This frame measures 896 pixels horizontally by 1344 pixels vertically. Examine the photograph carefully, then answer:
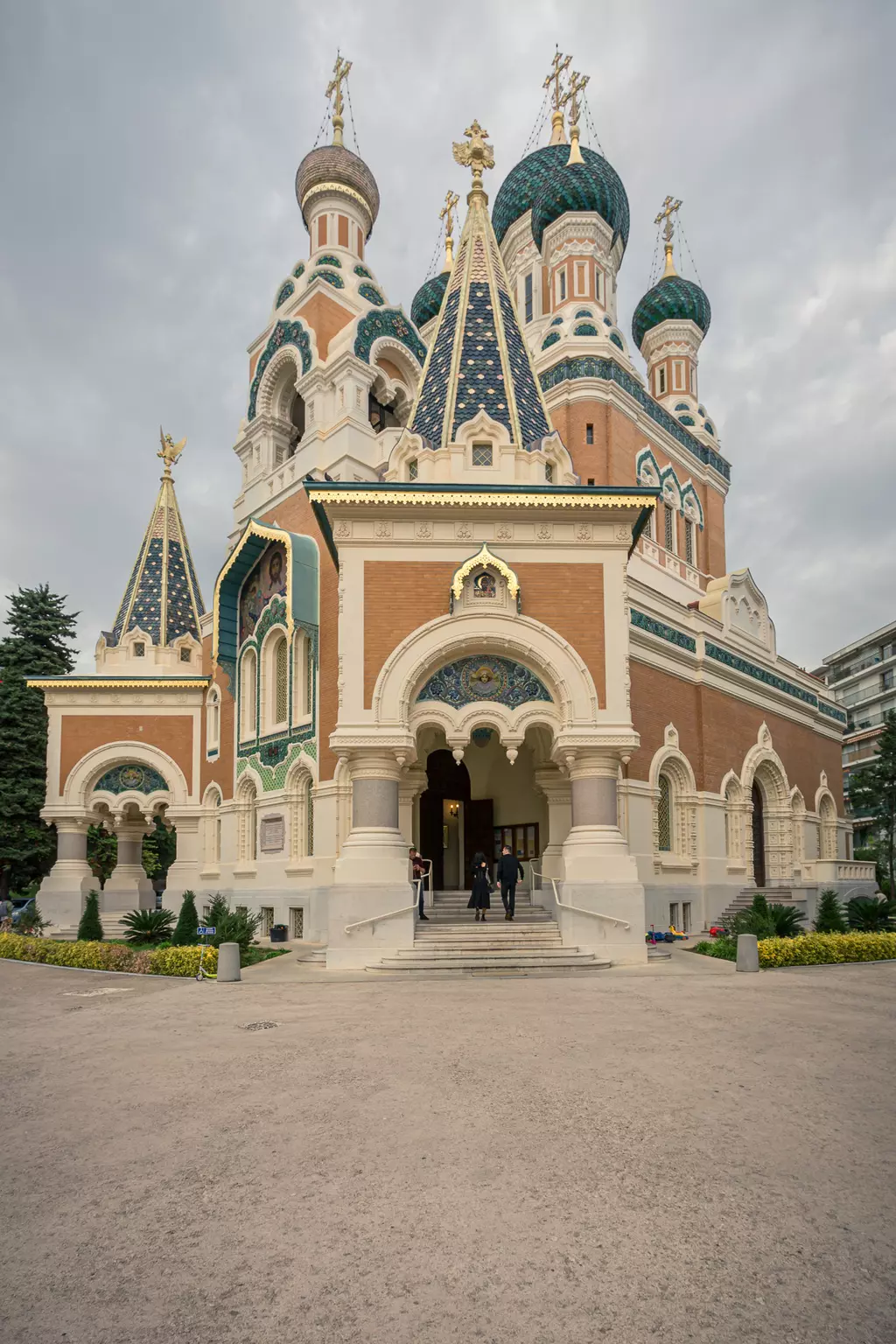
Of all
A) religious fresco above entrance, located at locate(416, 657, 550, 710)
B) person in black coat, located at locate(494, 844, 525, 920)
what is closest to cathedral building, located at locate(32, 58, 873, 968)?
religious fresco above entrance, located at locate(416, 657, 550, 710)

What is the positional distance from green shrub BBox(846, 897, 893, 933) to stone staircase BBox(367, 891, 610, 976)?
6.30 metres

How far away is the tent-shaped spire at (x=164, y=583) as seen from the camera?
24.1 m

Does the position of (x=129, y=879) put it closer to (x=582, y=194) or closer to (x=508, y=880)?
(x=508, y=880)

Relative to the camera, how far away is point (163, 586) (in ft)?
81.1

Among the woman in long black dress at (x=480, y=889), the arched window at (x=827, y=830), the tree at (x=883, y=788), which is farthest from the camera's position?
the tree at (x=883, y=788)

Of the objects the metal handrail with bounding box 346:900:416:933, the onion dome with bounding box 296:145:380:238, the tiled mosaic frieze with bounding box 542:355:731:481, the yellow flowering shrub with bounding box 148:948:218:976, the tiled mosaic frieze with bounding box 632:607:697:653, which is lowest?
the yellow flowering shrub with bounding box 148:948:218:976

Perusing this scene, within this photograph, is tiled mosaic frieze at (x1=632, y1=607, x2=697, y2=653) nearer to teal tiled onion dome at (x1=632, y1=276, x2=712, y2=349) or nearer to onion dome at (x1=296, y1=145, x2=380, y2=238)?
teal tiled onion dome at (x1=632, y1=276, x2=712, y2=349)

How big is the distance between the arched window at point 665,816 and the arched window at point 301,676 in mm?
7310

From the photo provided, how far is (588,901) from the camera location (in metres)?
12.2

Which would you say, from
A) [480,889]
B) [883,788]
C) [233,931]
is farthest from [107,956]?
[883,788]

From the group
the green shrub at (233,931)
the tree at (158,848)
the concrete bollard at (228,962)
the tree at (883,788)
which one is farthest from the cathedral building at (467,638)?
the tree at (158,848)

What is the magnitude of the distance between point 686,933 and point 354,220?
19.0 metres

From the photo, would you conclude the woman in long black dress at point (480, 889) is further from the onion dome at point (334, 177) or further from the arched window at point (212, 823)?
the onion dome at point (334, 177)

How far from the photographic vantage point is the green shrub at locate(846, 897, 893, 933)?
52.6ft
